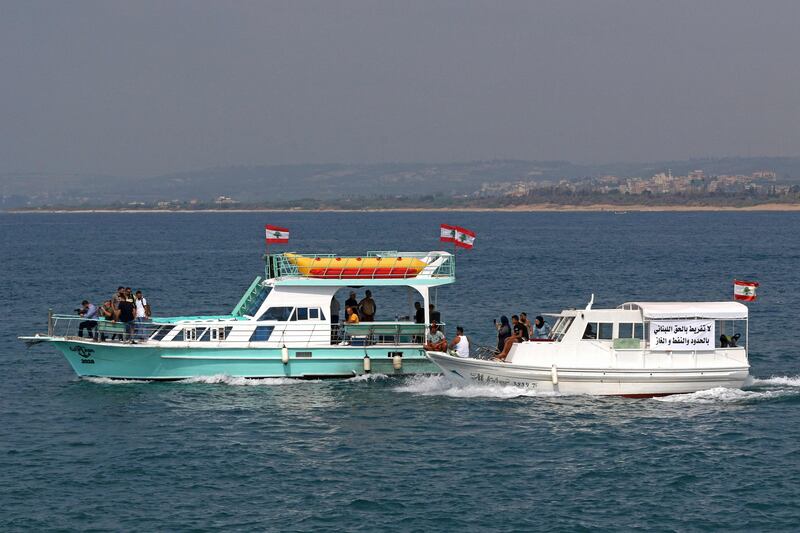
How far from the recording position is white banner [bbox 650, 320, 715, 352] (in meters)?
31.1

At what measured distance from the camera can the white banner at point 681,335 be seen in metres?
31.1

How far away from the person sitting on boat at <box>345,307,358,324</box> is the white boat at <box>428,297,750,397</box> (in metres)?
4.96

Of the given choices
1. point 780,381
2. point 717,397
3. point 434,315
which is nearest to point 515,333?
point 434,315

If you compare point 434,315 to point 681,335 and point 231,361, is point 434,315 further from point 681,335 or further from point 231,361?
point 681,335

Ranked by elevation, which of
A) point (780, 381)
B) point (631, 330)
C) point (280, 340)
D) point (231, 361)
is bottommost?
point (780, 381)

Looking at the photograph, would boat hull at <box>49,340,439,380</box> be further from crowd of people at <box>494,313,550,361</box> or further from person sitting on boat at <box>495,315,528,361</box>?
person sitting on boat at <box>495,315,528,361</box>

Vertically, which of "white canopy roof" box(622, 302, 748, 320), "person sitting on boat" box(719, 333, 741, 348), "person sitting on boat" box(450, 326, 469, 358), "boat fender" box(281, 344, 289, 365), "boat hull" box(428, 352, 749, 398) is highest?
"white canopy roof" box(622, 302, 748, 320)

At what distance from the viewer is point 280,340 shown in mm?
33938

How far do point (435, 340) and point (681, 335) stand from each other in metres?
7.14

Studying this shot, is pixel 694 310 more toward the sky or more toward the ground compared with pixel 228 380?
more toward the sky

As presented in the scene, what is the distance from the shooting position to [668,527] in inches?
858

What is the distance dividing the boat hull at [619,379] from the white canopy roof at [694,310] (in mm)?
1446

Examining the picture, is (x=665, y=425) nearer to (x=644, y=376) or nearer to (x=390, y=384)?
(x=644, y=376)

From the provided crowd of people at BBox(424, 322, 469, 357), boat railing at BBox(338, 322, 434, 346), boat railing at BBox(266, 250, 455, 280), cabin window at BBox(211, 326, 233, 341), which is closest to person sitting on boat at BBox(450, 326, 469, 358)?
crowd of people at BBox(424, 322, 469, 357)
